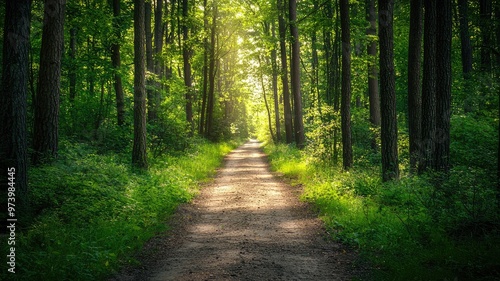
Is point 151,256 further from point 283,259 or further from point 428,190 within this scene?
point 428,190

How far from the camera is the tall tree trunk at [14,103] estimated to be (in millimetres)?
7098

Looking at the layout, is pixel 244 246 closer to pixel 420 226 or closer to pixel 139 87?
pixel 420 226

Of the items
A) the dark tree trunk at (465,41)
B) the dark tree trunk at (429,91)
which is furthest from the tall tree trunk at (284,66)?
the dark tree trunk at (429,91)

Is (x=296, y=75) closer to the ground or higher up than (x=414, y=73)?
higher up

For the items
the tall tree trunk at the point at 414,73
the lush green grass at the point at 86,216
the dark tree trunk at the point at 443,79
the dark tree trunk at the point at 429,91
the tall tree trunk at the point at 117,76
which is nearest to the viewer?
the lush green grass at the point at 86,216

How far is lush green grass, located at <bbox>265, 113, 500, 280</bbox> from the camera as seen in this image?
551 centimetres

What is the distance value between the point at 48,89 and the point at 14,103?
3187 mm

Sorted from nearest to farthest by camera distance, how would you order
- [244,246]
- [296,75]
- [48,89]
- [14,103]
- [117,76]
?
1. [14,103]
2. [244,246]
3. [48,89]
4. [117,76]
5. [296,75]

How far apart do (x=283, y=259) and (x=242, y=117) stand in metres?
66.3

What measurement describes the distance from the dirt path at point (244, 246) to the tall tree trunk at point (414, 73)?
495cm

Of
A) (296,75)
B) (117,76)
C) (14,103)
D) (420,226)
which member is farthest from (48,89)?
(296,75)

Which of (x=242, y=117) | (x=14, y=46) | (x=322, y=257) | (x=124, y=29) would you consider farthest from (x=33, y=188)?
(x=242, y=117)

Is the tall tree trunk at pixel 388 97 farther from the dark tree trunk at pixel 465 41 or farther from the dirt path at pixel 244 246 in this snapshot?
the dark tree trunk at pixel 465 41

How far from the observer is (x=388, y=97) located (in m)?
11.2
